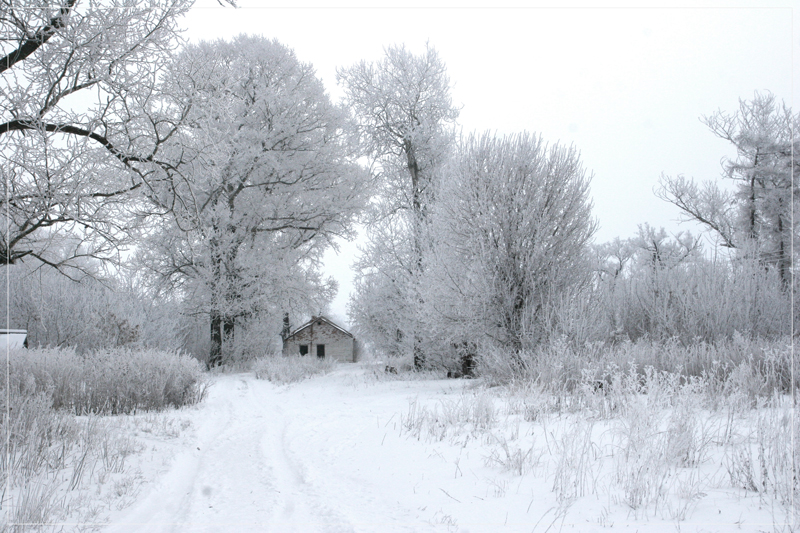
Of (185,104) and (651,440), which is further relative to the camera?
(185,104)

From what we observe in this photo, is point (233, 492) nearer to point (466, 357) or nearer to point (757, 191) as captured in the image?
point (466, 357)

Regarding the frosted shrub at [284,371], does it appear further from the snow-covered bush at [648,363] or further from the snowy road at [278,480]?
the snow-covered bush at [648,363]

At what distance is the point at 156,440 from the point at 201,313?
13511 mm

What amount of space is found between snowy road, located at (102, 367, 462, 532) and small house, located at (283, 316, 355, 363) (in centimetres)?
2670

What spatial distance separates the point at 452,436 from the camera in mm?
5016

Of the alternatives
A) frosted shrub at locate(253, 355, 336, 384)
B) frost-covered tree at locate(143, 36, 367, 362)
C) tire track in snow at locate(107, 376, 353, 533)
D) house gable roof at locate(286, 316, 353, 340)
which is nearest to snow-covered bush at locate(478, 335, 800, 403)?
tire track in snow at locate(107, 376, 353, 533)

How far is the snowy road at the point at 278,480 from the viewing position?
→ 316 cm

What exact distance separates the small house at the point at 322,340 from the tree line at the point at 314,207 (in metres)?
12.4

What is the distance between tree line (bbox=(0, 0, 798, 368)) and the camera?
5.64 meters

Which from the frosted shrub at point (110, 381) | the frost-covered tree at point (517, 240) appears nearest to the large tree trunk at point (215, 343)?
the frosted shrub at point (110, 381)

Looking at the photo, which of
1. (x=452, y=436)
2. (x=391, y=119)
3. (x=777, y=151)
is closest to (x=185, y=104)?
(x=452, y=436)

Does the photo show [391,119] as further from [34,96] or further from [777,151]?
[777,151]

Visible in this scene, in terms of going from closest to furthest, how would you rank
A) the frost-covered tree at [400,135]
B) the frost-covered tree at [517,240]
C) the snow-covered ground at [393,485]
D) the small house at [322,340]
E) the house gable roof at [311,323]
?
the snow-covered ground at [393,485]
the frost-covered tree at [517,240]
the frost-covered tree at [400,135]
the house gable roof at [311,323]
the small house at [322,340]

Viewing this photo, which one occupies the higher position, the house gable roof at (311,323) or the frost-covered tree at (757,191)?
the frost-covered tree at (757,191)
